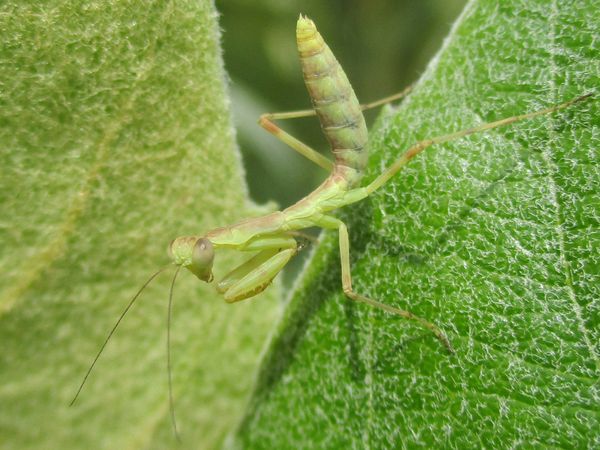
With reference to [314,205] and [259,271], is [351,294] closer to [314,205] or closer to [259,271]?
[259,271]

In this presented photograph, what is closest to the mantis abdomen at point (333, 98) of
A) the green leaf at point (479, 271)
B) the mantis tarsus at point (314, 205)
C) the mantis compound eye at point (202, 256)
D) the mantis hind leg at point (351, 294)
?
the mantis tarsus at point (314, 205)

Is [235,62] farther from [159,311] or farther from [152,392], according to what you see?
[152,392]

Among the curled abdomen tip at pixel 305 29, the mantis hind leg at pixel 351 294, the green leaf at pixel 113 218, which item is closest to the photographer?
the mantis hind leg at pixel 351 294

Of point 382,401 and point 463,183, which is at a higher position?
point 463,183

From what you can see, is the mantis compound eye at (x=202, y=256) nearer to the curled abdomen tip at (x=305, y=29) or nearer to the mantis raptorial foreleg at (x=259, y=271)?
the mantis raptorial foreleg at (x=259, y=271)

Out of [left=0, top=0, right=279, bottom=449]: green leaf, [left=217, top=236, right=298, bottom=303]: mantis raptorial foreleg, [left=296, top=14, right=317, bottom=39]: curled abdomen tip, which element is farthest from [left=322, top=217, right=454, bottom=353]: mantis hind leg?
[left=296, top=14, right=317, bottom=39]: curled abdomen tip

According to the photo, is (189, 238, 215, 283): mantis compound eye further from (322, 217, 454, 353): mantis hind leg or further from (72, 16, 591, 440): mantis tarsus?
(322, 217, 454, 353): mantis hind leg

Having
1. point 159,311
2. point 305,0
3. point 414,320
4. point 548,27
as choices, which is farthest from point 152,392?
point 305,0
